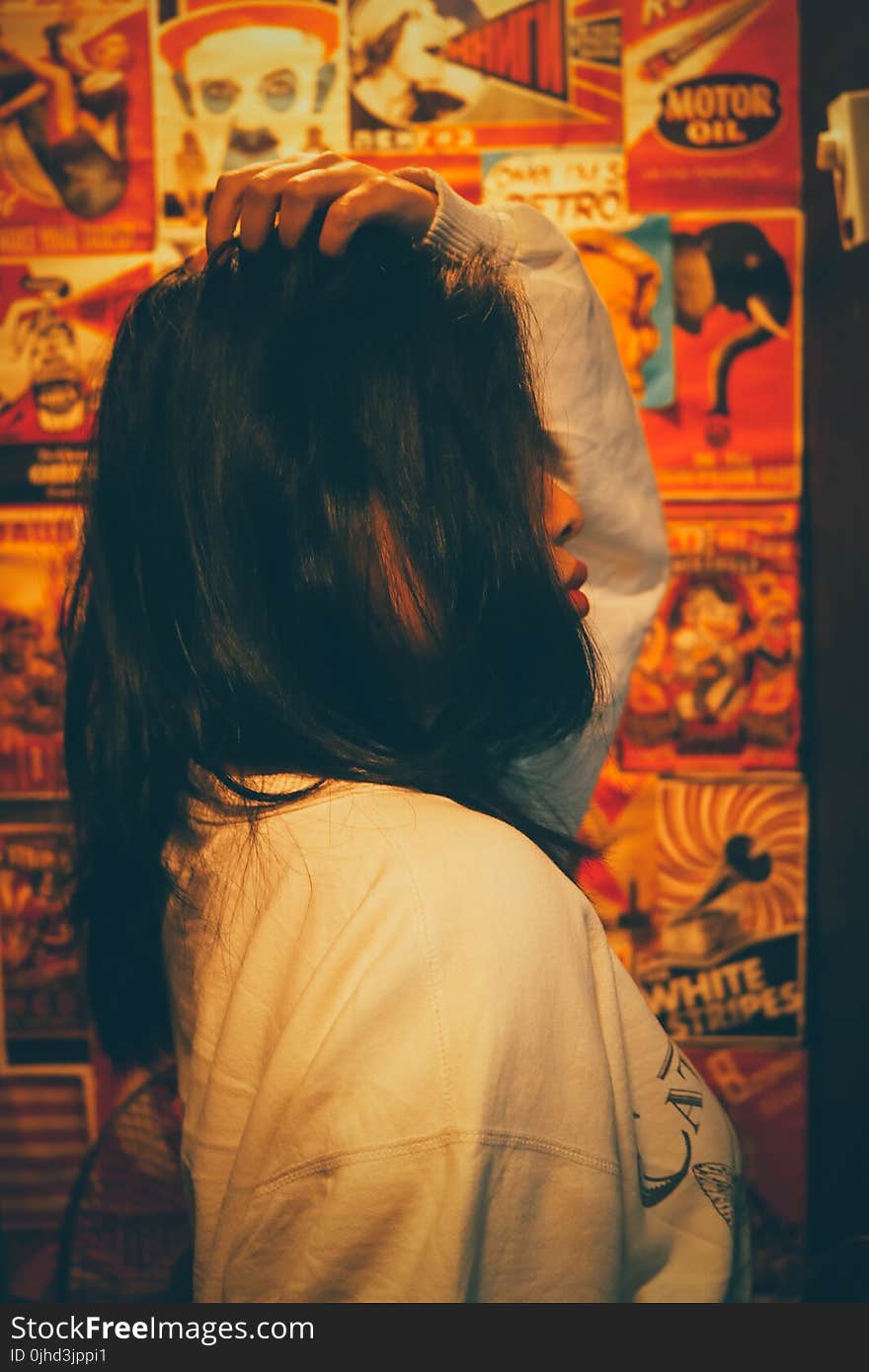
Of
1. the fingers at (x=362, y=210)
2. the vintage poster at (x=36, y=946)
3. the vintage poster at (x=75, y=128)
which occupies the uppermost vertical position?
the vintage poster at (x=75, y=128)

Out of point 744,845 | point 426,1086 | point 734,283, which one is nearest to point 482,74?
point 734,283

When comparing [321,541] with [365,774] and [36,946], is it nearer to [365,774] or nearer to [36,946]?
[365,774]

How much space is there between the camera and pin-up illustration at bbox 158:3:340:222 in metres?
0.92

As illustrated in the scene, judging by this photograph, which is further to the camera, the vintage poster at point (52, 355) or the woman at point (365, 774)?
the vintage poster at point (52, 355)

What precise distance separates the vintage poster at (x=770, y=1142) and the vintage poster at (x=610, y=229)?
781 millimetres

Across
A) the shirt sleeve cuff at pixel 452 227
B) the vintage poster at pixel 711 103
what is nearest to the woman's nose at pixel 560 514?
the shirt sleeve cuff at pixel 452 227

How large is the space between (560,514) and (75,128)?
2.71 ft

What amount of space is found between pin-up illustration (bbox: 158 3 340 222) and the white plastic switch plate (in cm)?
49

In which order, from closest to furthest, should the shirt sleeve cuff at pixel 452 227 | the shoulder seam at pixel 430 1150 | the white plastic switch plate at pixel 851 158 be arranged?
the shoulder seam at pixel 430 1150 < the shirt sleeve cuff at pixel 452 227 < the white plastic switch plate at pixel 851 158

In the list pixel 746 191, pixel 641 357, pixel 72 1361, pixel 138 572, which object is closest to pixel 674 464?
pixel 641 357

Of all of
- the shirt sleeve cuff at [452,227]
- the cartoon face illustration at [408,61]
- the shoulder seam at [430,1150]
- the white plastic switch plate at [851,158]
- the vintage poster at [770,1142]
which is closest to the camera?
the shoulder seam at [430,1150]

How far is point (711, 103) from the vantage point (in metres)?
0.92

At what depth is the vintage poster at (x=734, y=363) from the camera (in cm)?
94

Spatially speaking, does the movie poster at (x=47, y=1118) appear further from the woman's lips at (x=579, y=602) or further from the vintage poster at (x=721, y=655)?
the woman's lips at (x=579, y=602)
